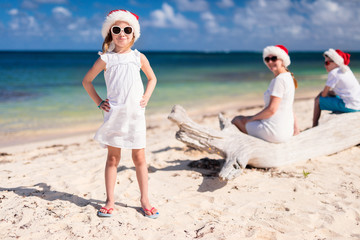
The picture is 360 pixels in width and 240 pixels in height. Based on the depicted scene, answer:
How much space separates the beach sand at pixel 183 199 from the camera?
2.87 meters

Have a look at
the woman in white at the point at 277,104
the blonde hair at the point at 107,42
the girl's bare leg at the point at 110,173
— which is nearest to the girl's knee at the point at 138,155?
the girl's bare leg at the point at 110,173

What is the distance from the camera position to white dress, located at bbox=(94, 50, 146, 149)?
9.75ft

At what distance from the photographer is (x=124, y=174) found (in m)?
4.30

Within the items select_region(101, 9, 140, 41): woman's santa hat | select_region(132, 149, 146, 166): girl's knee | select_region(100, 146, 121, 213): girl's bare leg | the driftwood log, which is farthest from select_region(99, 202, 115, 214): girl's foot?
select_region(101, 9, 140, 41): woman's santa hat

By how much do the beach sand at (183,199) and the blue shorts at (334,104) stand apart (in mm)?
846

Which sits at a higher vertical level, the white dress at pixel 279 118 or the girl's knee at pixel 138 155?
the white dress at pixel 279 118

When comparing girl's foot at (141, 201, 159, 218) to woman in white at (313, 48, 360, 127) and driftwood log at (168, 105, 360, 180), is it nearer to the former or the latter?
driftwood log at (168, 105, 360, 180)

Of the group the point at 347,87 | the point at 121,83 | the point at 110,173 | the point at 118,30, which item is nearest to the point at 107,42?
the point at 118,30

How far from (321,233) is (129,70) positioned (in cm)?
235

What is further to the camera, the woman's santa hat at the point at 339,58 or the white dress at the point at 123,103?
the woman's santa hat at the point at 339,58

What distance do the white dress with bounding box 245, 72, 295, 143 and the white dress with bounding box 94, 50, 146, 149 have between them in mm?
2016

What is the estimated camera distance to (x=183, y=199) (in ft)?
11.8

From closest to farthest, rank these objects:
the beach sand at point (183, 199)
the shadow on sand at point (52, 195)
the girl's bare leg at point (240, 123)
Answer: the beach sand at point (183, 199) → the shadow on sand at point (52, 195) → the girl's bare leg at point (240, 123)

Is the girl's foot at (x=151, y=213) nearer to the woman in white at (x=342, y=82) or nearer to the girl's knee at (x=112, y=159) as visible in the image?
the girl's knee at (x=112, y=159)
